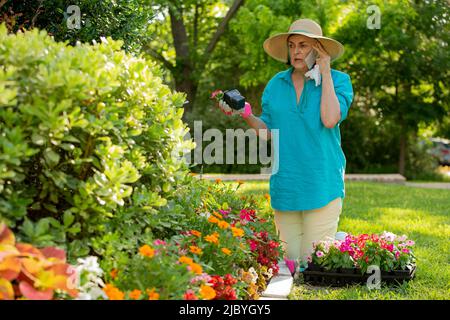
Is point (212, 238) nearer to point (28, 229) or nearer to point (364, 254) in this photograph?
point (28, 229)

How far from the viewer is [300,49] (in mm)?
4492

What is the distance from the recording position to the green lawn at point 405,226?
12.7 ft

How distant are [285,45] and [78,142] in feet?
7.12

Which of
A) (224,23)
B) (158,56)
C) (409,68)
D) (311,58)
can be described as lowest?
(311,58)

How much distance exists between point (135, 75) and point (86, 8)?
1.49 metres

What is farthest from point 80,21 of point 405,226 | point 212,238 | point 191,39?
point 191,39

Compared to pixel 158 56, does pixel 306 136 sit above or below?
below

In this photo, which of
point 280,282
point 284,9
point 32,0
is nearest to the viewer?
point 280,282

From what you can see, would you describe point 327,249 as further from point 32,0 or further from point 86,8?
point 32,0

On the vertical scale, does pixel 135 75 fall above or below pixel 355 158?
above

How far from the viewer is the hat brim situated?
4.46 metres

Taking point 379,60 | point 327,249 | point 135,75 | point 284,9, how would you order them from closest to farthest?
point 135,75 → point 327,249 → point 284,9 → point 379,60

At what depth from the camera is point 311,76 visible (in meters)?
4.36
